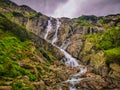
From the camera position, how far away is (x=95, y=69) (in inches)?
3703

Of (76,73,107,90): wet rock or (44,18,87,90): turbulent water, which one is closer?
(76,73,107,90): wet rock

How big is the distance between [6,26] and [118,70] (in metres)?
46.8

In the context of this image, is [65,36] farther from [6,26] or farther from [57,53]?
[6,26]

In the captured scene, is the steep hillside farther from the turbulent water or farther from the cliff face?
the turbulent water

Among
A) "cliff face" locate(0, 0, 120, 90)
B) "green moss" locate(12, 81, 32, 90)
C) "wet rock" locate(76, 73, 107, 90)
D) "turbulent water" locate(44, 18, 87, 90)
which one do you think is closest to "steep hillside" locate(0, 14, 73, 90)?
"green moss" locate(12, 81, 32, 90)

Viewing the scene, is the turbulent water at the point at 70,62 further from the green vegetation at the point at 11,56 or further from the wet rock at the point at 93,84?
the green vegetation at the point at 11,56

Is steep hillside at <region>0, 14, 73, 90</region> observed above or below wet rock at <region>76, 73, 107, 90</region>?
above

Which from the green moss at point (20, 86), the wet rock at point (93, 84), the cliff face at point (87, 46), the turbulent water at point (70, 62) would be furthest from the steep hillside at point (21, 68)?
the wet rock at point (93, 84)

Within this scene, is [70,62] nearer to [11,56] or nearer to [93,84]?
[93,84]

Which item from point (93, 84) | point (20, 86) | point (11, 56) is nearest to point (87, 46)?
point (93, 84)

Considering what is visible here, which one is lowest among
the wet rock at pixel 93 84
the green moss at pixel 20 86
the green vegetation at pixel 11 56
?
the wet rock at pixel 93 84

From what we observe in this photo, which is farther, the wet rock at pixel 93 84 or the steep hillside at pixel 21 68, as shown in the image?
the wet rock at pixel 93 84

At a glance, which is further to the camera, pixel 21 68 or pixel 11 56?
pixel 11 56

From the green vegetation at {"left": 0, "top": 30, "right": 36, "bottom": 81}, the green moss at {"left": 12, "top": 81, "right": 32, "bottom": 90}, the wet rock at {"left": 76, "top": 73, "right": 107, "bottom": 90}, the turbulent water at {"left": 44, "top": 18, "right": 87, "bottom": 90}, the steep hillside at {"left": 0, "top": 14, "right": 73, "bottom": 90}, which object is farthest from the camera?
the turbulent water at {"left": 44, "top": 18, "right": 87, "bottom": 90}
